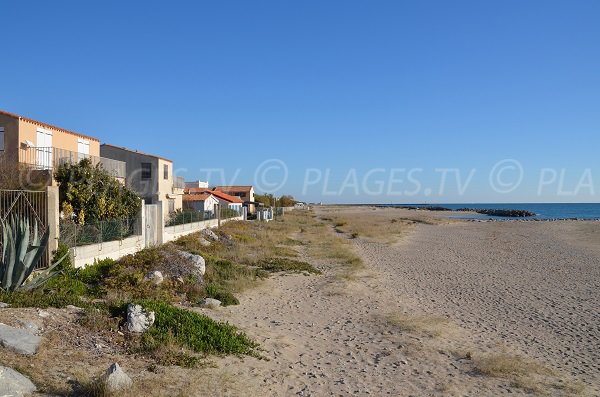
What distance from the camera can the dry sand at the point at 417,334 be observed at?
7805 millimetres

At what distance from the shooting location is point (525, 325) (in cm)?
1225

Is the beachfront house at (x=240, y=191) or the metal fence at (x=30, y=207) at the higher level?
the beachfront house at (x=240, y=191)

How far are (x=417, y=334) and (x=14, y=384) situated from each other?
317 inches

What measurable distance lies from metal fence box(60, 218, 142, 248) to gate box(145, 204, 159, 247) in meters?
0.85

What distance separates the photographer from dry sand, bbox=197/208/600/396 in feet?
25.6

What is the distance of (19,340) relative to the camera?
6.82 meters

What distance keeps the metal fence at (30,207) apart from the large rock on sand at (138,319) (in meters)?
4.62

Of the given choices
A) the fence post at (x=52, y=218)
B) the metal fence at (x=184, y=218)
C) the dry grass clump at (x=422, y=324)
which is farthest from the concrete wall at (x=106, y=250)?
the dry grass clump at (x=422, y=324)

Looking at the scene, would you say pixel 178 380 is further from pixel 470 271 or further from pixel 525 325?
pixel 470 271

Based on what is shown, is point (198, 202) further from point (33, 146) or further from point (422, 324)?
point (422, 324)

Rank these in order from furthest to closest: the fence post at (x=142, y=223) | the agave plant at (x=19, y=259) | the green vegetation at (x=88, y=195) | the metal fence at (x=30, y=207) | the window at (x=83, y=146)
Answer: the window at (x=83, y=146)
the green vegetation at (x=88, y=195)
the fence post at (x=142, y=223)
the metal fence at (x=30, y=207)
the agave plant at (x=19, y=259)

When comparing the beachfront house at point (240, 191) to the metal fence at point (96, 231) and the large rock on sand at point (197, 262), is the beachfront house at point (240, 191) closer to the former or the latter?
the metal fence at point (96, 231)

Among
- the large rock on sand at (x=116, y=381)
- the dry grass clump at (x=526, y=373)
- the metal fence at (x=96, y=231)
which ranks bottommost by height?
the dry grass clump at (x=526, y=373)

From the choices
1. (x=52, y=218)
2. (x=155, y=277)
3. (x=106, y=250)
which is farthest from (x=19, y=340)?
(x=106, y=250)
